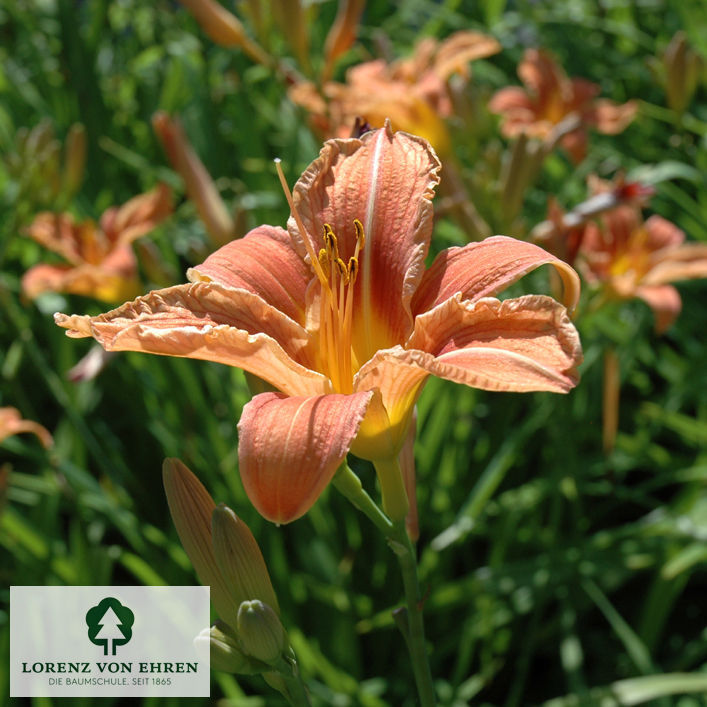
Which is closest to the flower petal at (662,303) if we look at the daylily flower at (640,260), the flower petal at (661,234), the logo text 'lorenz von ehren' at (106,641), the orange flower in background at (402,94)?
the daylily flower at (640,260)

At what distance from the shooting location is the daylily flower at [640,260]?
4.93ft

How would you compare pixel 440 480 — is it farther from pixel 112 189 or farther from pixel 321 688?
pixel 112 189

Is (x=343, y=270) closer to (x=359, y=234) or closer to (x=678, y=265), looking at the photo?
(x=359, y=234)

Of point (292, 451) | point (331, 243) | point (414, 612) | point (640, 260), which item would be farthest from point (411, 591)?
point (640, 260)

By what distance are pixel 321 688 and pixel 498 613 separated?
39 cm

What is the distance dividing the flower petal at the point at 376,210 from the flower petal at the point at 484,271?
29mm

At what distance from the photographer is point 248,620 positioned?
2.45 ft

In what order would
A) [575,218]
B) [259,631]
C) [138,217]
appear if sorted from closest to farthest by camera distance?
[259,631], [575,218], [138,217]

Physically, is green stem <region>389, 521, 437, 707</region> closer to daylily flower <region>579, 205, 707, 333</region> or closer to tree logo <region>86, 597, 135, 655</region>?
tree logo <region>86, 597, 135, 655</region>

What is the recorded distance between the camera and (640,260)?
1.64 m

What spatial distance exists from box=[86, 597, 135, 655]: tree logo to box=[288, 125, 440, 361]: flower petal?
53 centimetres

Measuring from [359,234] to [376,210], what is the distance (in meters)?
0.06

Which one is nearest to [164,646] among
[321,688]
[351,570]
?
[321,688]

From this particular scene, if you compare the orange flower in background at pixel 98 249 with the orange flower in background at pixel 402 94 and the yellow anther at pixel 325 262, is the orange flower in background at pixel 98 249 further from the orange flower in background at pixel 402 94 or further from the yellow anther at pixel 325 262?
the yellow anther at pixel 325 262
